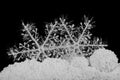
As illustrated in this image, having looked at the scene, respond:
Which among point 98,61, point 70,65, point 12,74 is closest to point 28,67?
point 12,74

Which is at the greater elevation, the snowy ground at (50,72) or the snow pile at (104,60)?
the snow pile at (104,60)

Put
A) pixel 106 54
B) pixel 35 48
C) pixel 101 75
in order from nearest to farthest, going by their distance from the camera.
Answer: pixel 101 75 < pixel 106 54 < pixel 35 48

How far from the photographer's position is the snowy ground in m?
2.55

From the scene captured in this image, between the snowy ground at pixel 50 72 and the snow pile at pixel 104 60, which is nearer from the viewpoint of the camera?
the snowy ground at pixel 50 72

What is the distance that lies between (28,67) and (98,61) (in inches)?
18.8

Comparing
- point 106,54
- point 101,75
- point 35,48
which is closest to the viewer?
point 101,75

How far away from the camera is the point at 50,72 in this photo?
257 cm

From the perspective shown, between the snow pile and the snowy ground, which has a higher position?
the snow pile

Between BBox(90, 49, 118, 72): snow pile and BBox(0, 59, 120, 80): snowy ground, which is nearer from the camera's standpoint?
BBox(0, 59, 120, 80): snowy ground

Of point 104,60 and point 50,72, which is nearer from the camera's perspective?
point 50,72

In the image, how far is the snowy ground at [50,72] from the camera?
8.37 feet

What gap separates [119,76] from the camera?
8.43ft

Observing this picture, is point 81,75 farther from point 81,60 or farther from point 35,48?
point 35,48

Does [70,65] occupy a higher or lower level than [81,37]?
lower
